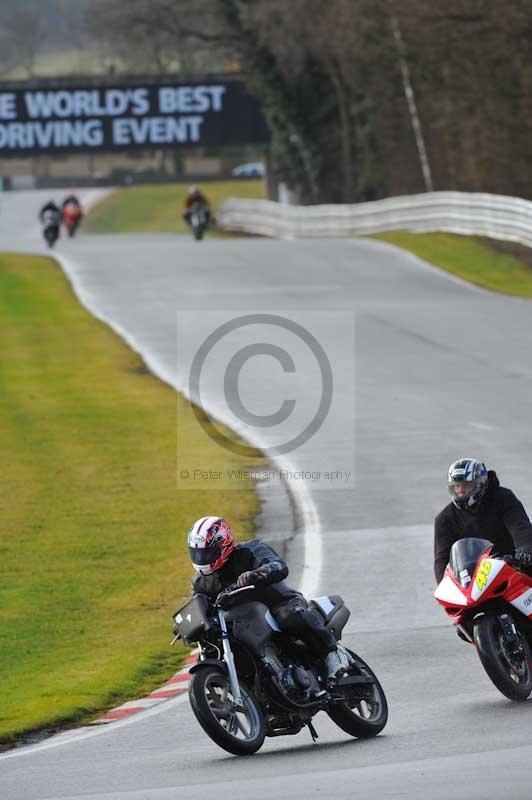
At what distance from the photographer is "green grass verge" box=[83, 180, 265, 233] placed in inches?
3334

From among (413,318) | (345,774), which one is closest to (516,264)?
(413,318)

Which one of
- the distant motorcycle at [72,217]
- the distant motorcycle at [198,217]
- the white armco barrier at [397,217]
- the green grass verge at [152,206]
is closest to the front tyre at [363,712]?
the white armco barrier at [397,217]

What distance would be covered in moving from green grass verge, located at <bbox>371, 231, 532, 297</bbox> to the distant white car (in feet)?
209

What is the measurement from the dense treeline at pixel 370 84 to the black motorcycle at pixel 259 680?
43.2 metres

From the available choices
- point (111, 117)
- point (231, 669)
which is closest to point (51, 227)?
point (111, 117)

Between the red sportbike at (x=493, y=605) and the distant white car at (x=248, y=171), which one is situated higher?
the red sportbike at (x=493, y=605)

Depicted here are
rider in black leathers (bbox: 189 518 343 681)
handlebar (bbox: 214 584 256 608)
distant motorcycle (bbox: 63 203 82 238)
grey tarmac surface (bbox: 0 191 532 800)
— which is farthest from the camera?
distant motorcycle (bbox: 63 203 82 238)

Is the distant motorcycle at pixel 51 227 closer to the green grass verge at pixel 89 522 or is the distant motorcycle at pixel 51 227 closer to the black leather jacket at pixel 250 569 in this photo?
the green grass verge at pixel 89 522

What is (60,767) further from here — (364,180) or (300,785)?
(364,180)

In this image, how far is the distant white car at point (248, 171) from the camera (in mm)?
108688

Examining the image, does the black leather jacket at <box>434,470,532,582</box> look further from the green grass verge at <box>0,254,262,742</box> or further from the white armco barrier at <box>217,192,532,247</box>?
the white armco barrier at <box>217,192,532,247</box>

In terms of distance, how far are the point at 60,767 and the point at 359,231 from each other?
1721 inches

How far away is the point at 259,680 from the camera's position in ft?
31.9

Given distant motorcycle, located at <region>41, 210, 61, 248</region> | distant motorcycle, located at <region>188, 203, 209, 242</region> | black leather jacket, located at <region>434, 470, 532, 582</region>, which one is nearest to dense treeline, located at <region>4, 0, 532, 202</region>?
distant motorcycle, located at <region>188, 203, 209, 242</region>
